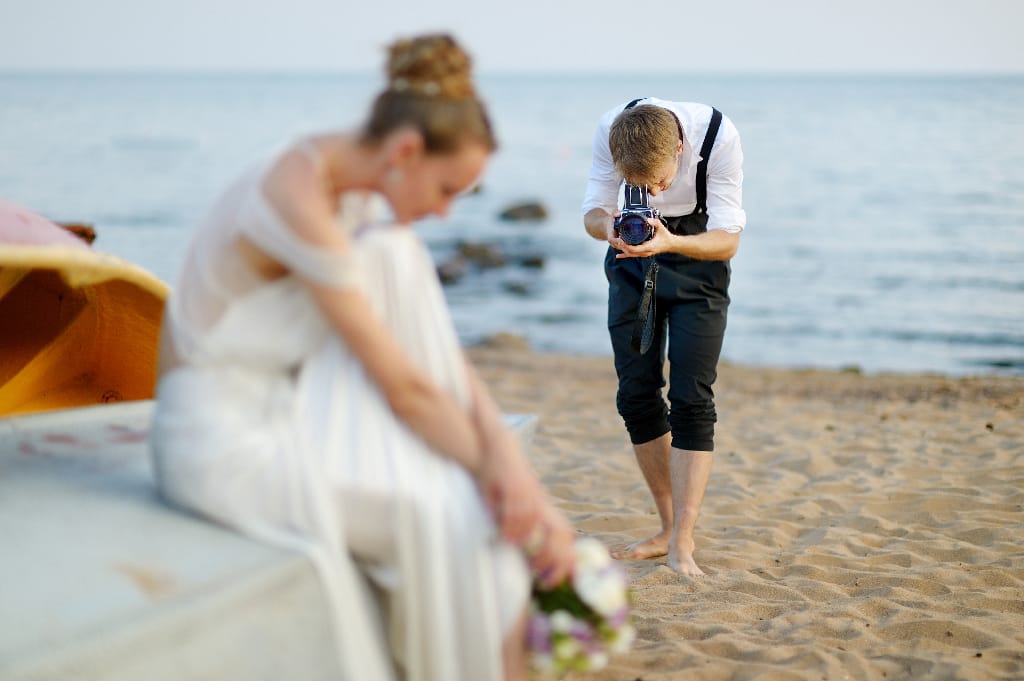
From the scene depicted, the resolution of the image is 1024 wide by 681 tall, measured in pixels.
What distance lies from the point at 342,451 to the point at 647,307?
2.06 m

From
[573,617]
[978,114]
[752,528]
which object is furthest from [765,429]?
[978,114]

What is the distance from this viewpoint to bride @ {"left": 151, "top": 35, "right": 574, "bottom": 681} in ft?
6.82

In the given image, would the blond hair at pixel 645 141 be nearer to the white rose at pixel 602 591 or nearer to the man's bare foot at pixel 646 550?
the man's bare foot at pixel 646 550

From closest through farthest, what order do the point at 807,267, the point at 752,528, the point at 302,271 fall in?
the point at 302,271, the point at 752,528, the point at 807,267

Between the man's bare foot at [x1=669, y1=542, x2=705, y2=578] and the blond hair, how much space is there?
4.84ft

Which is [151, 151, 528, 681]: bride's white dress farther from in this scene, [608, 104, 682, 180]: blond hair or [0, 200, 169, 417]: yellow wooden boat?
[608, 104, 682, 180]: blond hair

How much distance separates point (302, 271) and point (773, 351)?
988cm

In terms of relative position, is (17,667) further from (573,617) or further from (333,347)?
(573,617)

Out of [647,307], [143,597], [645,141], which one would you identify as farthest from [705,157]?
[143,597]

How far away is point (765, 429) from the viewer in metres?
6.60

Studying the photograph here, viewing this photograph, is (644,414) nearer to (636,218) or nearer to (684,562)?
(684,562)

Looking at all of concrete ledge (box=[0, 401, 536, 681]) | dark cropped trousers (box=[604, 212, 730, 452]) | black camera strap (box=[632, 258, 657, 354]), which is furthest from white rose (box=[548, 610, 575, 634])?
black camera strap (box=[632, 258, 657, 354])

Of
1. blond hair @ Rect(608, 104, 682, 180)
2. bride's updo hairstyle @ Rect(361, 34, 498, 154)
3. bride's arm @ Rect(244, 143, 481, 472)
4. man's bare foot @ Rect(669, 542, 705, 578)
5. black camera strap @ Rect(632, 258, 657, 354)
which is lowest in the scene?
man's bare foot @ Rect(669, 542, 705, 578)

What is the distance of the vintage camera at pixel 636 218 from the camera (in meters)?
3.76
